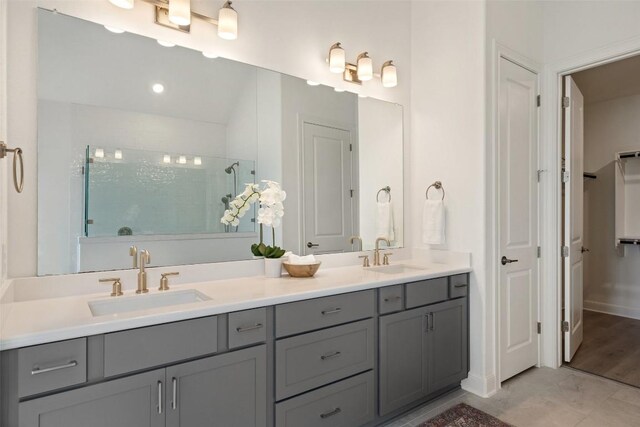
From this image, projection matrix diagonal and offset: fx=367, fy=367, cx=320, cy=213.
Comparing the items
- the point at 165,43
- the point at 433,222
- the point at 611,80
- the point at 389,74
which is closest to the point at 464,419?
the point at 433,222

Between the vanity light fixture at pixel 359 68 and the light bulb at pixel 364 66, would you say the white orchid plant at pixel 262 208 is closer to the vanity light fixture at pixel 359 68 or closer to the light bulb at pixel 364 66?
the vanity light fixture at pixel 359 68

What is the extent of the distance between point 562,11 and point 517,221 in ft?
5.63

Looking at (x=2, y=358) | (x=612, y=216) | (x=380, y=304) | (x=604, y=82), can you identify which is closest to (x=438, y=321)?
(x=380, y=304)

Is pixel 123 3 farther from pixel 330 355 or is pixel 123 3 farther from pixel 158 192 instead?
pixel 330 355

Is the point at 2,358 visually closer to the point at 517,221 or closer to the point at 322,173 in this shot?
the point at 322,173

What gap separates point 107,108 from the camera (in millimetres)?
1808

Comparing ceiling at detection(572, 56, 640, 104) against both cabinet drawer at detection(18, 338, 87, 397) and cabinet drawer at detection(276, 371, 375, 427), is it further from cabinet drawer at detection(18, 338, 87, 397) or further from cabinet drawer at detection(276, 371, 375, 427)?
cabinet drawer at detection(18, 338, 87, 397)

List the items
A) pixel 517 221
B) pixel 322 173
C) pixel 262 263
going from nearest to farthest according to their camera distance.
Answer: pixel 262 263 → pixel 322 173 → pixel 517 221

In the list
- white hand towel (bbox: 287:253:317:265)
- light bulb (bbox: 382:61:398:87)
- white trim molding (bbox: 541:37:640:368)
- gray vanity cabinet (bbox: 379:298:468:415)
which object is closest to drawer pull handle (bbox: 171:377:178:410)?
white hand towel (bbox: 287:253:317:265)

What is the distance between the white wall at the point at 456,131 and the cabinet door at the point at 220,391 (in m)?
1.65

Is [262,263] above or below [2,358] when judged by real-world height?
above

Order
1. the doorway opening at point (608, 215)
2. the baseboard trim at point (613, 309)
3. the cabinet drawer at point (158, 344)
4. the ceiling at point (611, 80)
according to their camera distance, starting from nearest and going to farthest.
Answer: the cabinet drawer at point (158, 344) < the doorway opening at point (608, 215) < the ceiling at point (611, 80) < the baseboard trim at point (613, 309)

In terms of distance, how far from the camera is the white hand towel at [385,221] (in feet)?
9.37

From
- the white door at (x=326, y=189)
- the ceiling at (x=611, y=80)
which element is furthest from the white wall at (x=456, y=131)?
the ceiling at (x=611, y=80)
